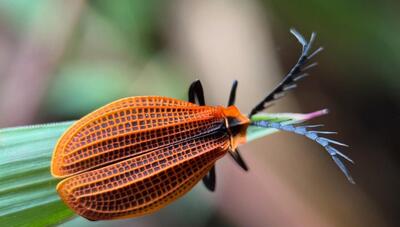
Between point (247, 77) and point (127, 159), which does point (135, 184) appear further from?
point (247, 77)

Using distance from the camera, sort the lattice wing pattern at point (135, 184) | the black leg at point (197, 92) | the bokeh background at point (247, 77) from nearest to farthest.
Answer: the lattice wing pattern at point (135, 184)
the black leg at point (197, 92)
the bokeh background at point (247, 77)

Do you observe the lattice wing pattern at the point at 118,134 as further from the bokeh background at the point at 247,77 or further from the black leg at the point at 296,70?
the bokeh background at the point at 247,77

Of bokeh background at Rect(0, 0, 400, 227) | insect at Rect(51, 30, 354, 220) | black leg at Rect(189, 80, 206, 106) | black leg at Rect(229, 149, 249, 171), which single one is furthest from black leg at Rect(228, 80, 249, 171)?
bokeh background at Rect(0, 0, 400, 227)

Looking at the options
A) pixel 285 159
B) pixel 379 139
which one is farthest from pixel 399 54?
pixel 285 159

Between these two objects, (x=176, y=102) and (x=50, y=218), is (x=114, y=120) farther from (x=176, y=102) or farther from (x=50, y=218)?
(x=50, y=218)

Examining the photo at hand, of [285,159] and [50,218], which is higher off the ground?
[285,159]

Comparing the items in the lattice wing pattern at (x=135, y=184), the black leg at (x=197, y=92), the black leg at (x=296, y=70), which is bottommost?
the lattice wing pattern at (x=135, y=184)

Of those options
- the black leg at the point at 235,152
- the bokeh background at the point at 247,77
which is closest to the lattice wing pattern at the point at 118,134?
the black leg at the point at 235,152
